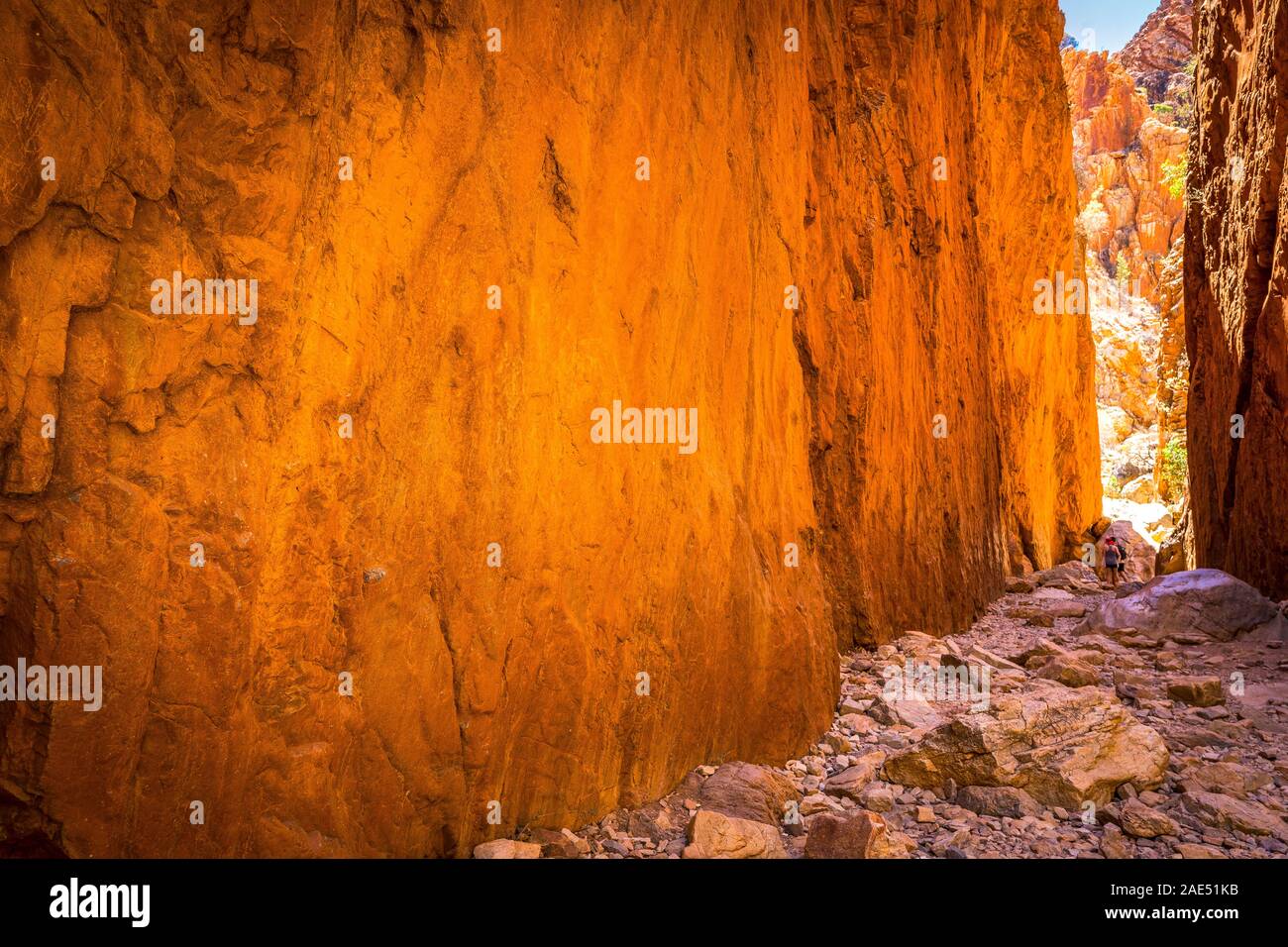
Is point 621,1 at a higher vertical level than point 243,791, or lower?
higher

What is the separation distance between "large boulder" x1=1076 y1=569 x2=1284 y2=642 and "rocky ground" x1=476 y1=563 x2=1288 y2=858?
1140 millimetres

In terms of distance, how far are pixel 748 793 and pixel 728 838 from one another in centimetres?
69

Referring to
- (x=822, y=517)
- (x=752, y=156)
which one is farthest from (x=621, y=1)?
(x=822, y=517)

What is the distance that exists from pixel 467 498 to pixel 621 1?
318 centimetres

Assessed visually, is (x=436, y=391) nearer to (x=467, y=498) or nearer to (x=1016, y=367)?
(x=467, y=498)

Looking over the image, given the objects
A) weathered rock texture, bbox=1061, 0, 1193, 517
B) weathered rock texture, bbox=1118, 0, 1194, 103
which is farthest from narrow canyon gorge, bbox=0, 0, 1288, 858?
weathered rock texture, bbox=1118, 0, 1194, 103

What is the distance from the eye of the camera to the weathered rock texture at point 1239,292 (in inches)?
433

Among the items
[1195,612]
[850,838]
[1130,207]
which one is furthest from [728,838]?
[1130,207]

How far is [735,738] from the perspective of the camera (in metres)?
5.69

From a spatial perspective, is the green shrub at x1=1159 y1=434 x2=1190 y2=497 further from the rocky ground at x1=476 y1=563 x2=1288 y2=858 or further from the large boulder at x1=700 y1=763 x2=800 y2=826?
the large boulder at x1=700 y1=763 x2=800 y2=826

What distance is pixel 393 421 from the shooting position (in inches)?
153

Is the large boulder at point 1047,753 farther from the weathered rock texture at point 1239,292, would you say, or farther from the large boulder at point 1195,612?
the weathered rock texture at point 1239,292

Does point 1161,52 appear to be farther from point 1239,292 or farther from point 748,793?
point 748,793

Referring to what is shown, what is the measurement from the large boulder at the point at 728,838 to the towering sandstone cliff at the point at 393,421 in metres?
0.63
